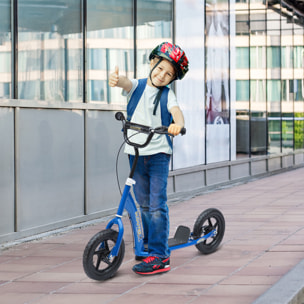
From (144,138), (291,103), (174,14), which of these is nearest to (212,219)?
(144,138)

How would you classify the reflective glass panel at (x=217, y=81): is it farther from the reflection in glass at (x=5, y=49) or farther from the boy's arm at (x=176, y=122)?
the boy's arm at (x=176, y=122)

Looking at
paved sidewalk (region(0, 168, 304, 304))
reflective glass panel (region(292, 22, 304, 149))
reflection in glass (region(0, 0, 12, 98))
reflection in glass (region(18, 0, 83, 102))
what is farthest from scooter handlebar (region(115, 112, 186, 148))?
reflective glass panel (region(292, 22, 304, 149))

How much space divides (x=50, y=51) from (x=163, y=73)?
305cm

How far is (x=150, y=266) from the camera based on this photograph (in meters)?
5.28

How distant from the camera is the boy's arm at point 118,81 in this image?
A: 16.8ft

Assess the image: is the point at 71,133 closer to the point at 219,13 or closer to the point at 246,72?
the point at 219,13

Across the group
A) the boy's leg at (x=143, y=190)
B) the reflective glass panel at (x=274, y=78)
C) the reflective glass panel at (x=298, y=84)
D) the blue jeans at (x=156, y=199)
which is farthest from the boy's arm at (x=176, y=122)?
the reflective glass panel at (x=298, y=84)

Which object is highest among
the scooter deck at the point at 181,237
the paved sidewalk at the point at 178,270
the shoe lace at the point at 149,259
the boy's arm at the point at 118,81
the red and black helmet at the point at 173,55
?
the red and black helmet at the point at 173,55

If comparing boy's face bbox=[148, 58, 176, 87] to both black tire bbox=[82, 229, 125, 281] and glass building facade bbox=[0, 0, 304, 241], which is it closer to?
black tire bbox=[82, 229, 125, 281]

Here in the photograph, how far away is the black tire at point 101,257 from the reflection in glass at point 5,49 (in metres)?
2.57

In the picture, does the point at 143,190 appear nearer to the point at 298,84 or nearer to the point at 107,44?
the point at 107,44

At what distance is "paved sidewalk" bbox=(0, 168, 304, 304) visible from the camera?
4.71 meters

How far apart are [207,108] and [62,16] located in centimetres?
521

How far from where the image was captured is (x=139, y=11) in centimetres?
1023
